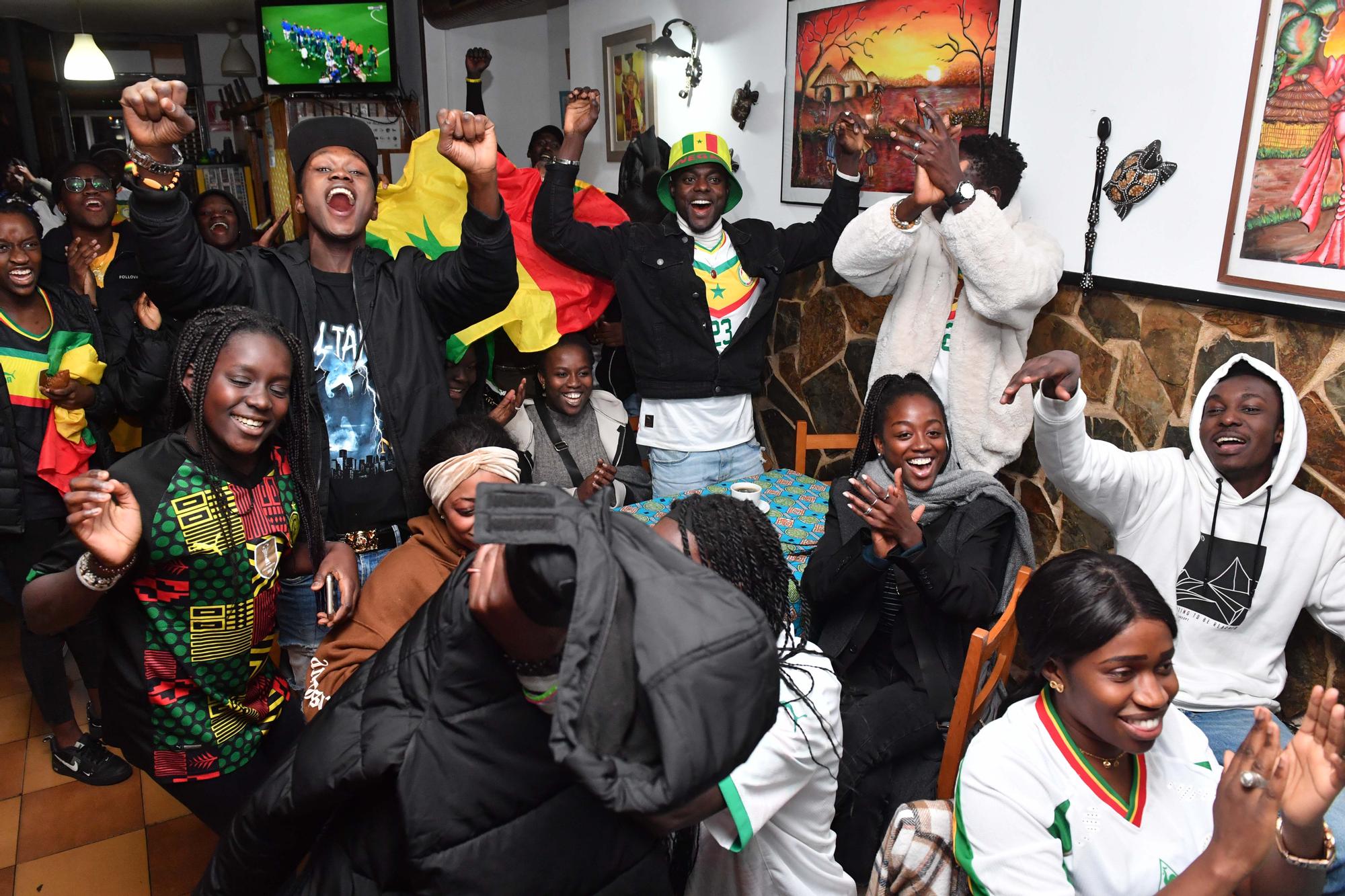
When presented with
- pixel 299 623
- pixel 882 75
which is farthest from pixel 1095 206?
pixel 299 623

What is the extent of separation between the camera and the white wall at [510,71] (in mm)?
6812

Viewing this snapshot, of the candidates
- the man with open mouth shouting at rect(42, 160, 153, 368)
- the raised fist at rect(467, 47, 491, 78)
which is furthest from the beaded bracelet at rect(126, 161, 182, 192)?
the raised fist at rect(467, 47, 491, 78)

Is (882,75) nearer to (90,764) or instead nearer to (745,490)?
(745,490)

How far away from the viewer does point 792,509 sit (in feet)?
9.67

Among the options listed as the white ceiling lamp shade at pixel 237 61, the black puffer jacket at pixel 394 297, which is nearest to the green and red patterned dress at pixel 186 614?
the black puffer jacket at pixel 394 297

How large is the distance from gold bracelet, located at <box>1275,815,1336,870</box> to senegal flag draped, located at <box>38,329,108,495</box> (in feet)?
10.6

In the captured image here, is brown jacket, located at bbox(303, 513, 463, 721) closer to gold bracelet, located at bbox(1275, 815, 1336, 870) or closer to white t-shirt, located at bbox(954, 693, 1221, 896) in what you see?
white t-shirt, located at bbox(954, 693, 1221, 896)

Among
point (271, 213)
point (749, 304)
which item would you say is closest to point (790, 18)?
point (749, 304)

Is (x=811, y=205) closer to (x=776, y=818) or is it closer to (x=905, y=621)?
(x=905, y=621)

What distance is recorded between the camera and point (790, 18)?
3857mm

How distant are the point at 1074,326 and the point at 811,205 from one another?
1414 millimetres

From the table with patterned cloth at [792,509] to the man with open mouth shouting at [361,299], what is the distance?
711 mm

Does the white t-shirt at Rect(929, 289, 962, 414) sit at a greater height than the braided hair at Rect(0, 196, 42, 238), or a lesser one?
lesser

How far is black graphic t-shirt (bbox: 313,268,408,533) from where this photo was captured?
238 cm
